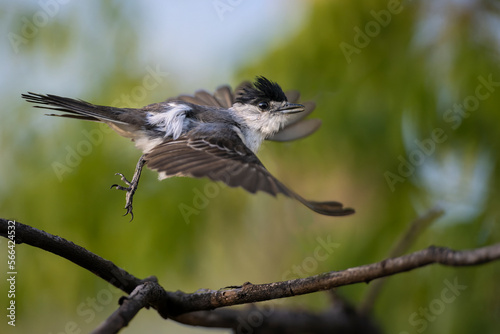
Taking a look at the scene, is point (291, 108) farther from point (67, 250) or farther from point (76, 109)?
point (67, 250)

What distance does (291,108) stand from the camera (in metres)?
2.76

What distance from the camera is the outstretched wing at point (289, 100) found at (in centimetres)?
271

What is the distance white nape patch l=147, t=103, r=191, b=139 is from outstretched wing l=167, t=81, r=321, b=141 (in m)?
0.24

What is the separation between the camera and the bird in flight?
2021 mm

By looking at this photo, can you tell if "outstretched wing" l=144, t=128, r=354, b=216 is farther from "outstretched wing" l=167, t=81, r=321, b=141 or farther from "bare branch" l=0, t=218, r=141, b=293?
"bare branch" l=0, t=218, r=141, b=293

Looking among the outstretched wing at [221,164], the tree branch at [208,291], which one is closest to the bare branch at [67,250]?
the tree branch at [208,291]

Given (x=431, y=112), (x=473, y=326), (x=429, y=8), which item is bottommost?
(x=473, y=326)

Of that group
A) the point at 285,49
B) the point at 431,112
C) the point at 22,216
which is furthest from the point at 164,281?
the point at 431,112

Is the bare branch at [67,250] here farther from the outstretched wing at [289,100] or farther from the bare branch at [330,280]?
the outstretched wing at [289,100]

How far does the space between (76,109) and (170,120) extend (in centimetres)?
42

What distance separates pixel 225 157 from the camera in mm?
2312

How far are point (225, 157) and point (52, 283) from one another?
122 cm

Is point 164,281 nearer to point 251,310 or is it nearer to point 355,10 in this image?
point 251,310

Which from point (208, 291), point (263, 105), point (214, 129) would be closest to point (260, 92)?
point (263, 105)
